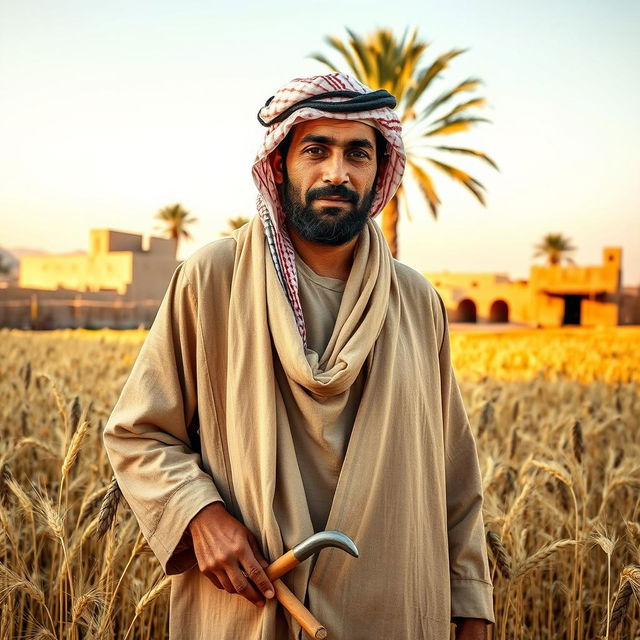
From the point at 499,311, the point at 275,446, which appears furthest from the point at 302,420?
the point at 499,311

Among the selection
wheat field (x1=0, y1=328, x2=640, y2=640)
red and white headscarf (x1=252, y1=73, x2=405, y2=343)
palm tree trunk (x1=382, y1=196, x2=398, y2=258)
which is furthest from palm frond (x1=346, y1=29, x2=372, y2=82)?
red and white headscarf (x1=252, y1=73, x2=405, y2=343)

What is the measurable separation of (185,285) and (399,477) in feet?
2.29

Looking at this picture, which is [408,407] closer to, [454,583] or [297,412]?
[297,412]

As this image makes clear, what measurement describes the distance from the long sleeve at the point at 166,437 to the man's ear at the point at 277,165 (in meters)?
0.39

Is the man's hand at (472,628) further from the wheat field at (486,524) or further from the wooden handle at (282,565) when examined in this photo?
the wooden handle at (282,565)

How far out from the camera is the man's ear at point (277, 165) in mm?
1859

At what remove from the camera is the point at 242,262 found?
171cm

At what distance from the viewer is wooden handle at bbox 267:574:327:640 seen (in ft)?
4.43

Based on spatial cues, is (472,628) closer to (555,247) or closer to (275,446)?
(275,446)

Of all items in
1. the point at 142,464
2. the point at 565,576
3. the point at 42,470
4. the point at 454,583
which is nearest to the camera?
the point at 142,464

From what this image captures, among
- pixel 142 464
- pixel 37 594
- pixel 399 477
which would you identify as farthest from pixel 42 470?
pixel 399 477

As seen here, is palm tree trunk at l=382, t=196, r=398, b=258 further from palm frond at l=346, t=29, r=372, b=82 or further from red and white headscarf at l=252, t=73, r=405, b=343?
red and white headscarf at l=252, t=73, r=405, b=343

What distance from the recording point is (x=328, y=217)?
5.63 feet

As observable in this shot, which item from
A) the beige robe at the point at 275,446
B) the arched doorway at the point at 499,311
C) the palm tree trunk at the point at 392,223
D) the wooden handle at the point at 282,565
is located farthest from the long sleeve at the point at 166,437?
the arched doorway at the point at 499,311
